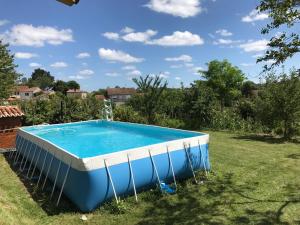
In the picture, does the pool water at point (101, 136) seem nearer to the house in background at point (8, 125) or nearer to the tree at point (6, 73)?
the house in background at point (8, 125)

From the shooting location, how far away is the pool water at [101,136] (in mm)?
10912

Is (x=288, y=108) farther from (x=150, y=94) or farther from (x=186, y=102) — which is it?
(x=150, y=94)

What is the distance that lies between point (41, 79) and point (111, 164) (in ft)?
377

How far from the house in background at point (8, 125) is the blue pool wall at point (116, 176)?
16.5 ft

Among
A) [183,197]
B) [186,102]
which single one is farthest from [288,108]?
[183,197]

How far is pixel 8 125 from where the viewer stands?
13266 mm

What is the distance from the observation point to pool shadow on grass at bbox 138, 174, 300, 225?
18.9ft

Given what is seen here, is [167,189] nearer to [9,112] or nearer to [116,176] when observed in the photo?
[116,176]

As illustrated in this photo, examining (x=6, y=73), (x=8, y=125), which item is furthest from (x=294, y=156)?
(x=6, y=73)

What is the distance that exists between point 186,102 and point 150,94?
2495 millimetres

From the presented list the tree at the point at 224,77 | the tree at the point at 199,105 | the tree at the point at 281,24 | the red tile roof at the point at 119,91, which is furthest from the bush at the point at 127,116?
the red tile roof at the point at 119,91

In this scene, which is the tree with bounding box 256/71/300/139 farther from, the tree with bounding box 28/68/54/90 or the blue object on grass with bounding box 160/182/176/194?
the tree with bounding box 28/68/54/90

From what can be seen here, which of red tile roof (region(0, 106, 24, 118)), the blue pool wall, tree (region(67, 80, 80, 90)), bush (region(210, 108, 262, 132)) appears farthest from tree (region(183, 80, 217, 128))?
tree (region(67, 80, 80, 90))

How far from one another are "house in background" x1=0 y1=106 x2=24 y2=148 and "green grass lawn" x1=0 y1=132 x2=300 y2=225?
14.2ft
